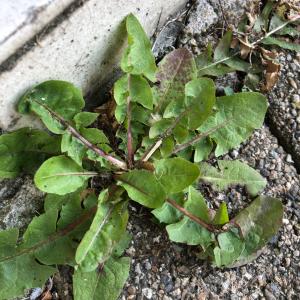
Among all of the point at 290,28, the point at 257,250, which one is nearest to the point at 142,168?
the point at 257,250

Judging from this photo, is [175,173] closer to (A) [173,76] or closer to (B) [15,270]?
(A) [173,76]

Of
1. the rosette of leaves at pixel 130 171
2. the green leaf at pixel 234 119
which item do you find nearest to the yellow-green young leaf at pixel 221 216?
the rosette of leaves at pixel 130 171

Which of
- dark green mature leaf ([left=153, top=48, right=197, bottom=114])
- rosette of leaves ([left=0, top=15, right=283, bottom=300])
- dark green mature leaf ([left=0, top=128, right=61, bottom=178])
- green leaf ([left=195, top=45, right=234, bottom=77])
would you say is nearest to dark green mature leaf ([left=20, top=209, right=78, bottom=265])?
rosette of leaves ([left=0, top=15, right=283, bottom=300])

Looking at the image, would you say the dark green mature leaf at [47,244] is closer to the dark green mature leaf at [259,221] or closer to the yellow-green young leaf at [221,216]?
the yellow-green young leaf at [221,216]

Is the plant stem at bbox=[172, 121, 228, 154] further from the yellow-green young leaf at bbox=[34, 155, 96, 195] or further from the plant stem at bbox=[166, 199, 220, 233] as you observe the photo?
the yellow-green young leaf at bbox=[34, 155, 96, 195]

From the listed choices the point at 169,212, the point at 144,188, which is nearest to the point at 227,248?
the point at 169,212

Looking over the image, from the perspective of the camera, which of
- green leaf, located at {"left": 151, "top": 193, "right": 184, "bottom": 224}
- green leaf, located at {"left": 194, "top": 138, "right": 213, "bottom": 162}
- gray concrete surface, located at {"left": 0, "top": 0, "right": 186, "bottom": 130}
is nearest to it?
gray concrete surface, located at {"left": 0, "top": 0, "right": 186, "bottom": 130}
